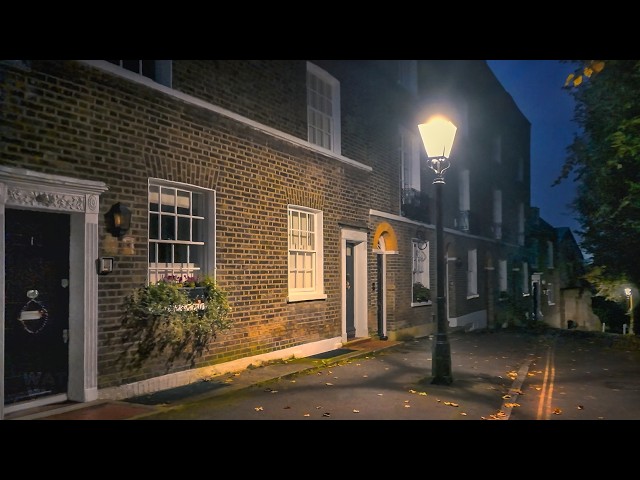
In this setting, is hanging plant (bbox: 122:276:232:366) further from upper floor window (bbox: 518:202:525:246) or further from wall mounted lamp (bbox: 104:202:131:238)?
upper floor window (bbox: 518:202:525:246)

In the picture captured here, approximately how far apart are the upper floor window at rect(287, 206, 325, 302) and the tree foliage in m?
7.88

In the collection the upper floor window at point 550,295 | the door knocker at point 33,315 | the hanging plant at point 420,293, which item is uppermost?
the door knocker at point 33,315

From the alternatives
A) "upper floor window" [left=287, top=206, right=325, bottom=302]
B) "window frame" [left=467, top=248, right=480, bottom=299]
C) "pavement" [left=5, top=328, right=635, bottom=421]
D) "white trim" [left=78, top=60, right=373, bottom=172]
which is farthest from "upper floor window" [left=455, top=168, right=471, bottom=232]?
"upper floor window" [left=287, top=206, right=325, bottom=302]

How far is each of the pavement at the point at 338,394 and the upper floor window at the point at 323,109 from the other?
493 centimetres

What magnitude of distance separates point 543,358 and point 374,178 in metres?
6.16

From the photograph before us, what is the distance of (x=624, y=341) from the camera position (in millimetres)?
15047

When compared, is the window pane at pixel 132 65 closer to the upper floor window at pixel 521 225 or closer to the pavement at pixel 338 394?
the pavement at pixel 338 394

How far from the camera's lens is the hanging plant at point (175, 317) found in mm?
7395

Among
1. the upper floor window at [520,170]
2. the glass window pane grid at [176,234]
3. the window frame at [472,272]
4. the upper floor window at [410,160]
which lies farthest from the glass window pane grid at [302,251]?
the upper floor window at [520,170]

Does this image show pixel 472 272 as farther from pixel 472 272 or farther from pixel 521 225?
pixel 521 225

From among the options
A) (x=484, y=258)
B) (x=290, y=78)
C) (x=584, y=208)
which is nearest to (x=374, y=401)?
(x=290, y=78)

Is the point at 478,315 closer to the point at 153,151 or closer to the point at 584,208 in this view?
the point at 584,208

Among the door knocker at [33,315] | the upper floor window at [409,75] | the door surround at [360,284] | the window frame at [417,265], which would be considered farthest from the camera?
the upper floor window at [409,75]

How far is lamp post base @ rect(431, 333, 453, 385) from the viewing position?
8.55m
